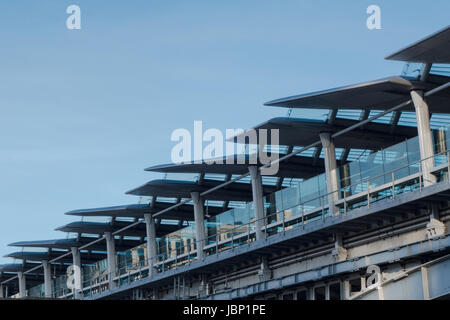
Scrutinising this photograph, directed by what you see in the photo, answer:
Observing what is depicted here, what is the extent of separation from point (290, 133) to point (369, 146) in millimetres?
4322

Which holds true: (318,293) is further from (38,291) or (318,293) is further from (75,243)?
(38,291)

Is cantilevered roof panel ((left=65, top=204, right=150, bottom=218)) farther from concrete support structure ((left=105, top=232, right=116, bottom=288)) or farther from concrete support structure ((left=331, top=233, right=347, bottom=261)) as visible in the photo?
concrete support structure ((left=331, top=233, right=347, bottom=261))

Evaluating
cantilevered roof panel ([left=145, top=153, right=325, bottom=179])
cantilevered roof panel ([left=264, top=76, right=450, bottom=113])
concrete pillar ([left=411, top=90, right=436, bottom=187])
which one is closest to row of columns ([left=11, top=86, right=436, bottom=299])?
concrete pillar ([left=411, top=90, right=436, bottom=187])

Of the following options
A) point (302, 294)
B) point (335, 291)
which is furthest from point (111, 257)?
point (335, 291)

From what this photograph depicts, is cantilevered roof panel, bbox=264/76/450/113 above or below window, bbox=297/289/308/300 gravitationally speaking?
above

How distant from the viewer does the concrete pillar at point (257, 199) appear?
44503 mm

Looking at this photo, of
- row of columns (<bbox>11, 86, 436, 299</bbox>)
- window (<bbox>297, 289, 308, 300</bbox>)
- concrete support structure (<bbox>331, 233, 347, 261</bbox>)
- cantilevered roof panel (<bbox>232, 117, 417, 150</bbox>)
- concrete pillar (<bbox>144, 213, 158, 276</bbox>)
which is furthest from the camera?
concrete pillar (<bbox>144, 213, 158, 276</bbox>)

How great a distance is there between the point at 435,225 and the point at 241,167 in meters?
15.0

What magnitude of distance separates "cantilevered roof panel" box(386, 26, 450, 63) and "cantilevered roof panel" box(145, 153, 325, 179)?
560 inches

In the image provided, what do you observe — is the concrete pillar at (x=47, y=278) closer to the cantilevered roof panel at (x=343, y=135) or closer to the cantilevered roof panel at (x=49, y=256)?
the cantilevered roof panel at (x=49, y=256)

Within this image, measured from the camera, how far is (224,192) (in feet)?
166

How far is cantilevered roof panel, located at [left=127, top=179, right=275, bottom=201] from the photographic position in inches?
1971

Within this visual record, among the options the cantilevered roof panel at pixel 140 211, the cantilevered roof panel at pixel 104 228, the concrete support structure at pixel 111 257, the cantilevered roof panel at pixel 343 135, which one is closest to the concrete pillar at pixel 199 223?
the cantilevered roof panel at pixel 140 211
